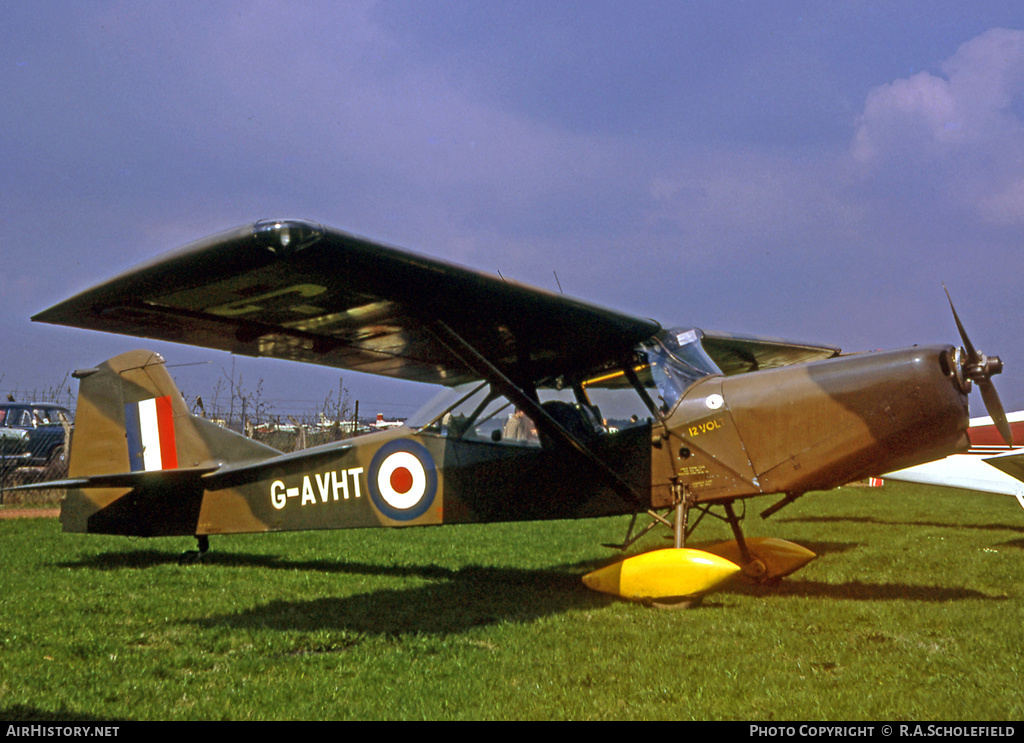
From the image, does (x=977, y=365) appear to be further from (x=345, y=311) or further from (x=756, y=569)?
(x=345, y=311)

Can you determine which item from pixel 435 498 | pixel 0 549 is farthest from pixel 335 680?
pixel 0 549

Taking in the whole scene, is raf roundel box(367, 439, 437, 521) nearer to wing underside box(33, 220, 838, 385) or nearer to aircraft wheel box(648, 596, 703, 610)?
wing underside box(33, 220, 838, 385)

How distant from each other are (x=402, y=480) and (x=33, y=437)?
14308mm

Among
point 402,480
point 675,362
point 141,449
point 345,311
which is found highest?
point 345,311

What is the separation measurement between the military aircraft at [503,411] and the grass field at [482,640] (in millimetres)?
616

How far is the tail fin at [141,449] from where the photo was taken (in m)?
7.89

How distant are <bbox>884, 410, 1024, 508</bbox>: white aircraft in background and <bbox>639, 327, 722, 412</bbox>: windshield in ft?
22.4

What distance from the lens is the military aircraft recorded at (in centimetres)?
472

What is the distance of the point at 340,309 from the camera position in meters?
5.44

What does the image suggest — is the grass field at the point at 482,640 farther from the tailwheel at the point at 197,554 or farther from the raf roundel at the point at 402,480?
the raf roundel at the point at 402,480

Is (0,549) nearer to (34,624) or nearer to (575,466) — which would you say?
(34,624)

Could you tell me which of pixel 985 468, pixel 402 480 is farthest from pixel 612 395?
pixel 985 468

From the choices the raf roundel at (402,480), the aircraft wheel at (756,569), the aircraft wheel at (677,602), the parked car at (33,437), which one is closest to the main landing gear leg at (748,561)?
the aircraft wheel at (756,569)

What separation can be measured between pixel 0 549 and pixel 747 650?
8.25 m
